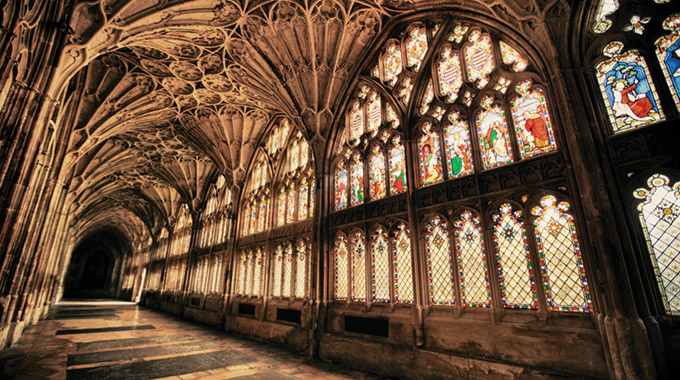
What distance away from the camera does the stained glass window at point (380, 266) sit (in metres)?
7.77

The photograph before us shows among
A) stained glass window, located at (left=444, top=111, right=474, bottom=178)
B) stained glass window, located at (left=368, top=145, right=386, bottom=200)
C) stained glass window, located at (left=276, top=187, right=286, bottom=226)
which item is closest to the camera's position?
stained glass window, located at (left=444, top=111, right=474, bottom=178)

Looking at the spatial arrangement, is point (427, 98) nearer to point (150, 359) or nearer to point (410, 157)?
point (410, 157)

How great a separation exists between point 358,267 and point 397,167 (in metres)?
2.96

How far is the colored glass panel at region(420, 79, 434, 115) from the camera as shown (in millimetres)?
7958

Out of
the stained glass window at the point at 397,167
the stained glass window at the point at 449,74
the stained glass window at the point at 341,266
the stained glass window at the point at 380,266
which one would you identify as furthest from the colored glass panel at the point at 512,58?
the stained glass window at the point at 341,266

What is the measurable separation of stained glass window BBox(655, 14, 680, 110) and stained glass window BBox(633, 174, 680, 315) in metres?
1.34

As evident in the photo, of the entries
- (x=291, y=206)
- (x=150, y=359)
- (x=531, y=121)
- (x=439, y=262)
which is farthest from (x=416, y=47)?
(x=150, y=359)

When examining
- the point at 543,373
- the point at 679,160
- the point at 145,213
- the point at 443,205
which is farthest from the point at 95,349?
the point at 145,213

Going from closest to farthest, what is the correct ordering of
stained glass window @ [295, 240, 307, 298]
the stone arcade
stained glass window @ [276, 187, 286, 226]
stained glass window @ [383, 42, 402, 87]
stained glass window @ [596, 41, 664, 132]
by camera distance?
the stone arcade, stained glass window @ [596, 41, 664, 132], stained glass window @ [383, 42, 402, 87], stained glass window @ [295, 240, 307, 298], stained glass window @ [276, 187, 286, 226]

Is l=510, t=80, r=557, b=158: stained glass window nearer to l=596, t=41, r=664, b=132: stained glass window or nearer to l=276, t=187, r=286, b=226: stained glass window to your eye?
l=596, t=41, r=664, b=132: stained glass window

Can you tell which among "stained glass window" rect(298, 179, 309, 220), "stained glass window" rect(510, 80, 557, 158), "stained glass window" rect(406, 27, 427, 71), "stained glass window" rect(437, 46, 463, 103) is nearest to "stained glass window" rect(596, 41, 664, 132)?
"stained glass window" rect(510, 80, 557, 158)

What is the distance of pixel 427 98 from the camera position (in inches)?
318

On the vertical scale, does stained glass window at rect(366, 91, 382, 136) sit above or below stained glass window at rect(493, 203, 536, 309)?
above

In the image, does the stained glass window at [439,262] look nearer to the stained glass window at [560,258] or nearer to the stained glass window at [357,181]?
the stained glass window at [560,258]
